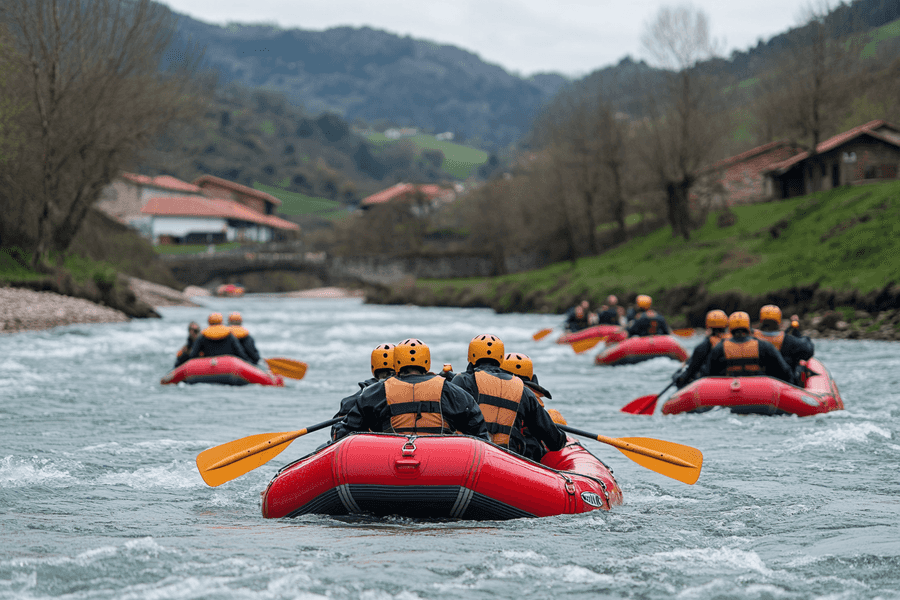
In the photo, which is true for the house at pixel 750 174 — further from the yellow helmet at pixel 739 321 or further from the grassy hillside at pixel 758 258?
the yellow helmet at pixel 739 321

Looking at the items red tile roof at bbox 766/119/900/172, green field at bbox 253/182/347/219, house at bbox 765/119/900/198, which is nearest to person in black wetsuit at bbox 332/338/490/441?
house at bbox 765/119/900/198

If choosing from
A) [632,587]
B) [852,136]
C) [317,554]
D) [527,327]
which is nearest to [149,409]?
[317,554]

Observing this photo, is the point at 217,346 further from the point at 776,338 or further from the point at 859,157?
the point at 859,157

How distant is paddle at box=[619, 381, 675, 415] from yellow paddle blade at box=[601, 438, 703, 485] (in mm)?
4770

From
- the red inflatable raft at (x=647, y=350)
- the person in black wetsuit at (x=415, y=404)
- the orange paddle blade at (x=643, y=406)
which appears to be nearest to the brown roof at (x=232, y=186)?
the red inflatable raft at (x=647, y=350)

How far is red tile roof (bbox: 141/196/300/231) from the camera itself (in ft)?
313

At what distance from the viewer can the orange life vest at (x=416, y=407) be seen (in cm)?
716

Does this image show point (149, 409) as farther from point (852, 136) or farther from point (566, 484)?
point (852, 136)

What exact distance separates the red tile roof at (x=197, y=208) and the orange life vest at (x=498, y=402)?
9204 centimetres

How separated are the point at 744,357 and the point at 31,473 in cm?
919

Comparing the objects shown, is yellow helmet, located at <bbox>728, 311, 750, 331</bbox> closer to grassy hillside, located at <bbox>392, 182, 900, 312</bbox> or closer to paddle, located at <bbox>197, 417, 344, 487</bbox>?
paddle, located at <bbox>197, 417, 344, 487</bbox>

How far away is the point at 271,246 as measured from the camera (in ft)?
289

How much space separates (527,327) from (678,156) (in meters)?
13.5

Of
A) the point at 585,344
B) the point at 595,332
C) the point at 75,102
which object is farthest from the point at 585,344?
the point at 75,102
